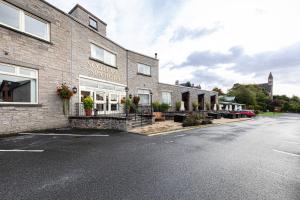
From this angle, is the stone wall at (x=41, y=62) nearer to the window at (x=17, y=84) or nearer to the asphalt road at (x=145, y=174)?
the window at (x=17, y=84)

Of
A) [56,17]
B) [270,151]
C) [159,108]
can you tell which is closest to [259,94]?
[159,108]

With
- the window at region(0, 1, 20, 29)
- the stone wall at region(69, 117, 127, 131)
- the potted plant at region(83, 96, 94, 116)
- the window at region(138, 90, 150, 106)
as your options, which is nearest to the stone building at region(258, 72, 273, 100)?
the window at region(138, 90, 150, 106)

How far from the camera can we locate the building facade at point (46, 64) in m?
8.26

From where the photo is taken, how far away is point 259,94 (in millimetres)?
62531

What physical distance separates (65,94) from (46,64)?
2.21 metres

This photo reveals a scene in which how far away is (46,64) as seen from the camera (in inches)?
392

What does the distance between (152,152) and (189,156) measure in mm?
1307

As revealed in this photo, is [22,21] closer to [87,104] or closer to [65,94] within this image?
[65,94]

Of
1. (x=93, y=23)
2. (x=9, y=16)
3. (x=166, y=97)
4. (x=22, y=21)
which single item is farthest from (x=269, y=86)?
(x=9, y=16)

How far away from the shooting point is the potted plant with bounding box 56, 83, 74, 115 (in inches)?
407

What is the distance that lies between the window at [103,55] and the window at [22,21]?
4.01 meters

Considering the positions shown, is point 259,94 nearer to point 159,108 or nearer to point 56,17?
point 159,108

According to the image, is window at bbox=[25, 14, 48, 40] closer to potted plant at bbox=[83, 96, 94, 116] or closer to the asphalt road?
potted plant at bbox=[83, 96, 94, 116]

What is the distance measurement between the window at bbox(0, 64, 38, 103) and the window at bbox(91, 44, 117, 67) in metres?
5.51
